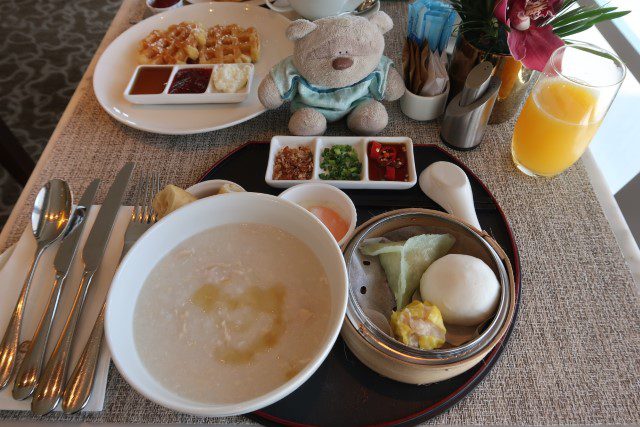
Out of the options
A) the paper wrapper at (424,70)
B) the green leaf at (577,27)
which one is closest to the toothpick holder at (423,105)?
the paper wrapper at (424,70)

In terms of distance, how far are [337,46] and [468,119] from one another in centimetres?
38

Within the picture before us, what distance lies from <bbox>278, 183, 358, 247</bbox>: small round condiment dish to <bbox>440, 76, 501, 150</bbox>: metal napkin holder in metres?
0.37

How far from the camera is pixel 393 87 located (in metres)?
1.11

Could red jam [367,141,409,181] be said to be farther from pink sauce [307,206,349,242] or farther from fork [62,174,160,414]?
fork [62,174,160,414]

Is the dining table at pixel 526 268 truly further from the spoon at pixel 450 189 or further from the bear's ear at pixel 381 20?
the bear's ear at pixel 381 20

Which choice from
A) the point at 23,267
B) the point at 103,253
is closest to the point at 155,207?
the point at 103,253

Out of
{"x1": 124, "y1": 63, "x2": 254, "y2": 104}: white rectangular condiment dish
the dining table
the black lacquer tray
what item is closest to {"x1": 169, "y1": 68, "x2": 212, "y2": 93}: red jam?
{"x1": 124, "y1": 63, "x2": 254, "y2": 104}: white rectangular condiment dish

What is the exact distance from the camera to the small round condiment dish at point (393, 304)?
63cm

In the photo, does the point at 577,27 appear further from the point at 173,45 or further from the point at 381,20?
the point at 173,45

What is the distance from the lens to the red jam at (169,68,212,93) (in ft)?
4.00

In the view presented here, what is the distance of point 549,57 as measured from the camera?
0.93 m

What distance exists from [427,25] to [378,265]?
73 cm

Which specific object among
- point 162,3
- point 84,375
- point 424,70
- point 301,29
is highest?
point 301,29

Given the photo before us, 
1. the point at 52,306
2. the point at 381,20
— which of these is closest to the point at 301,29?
the point at 381,20
